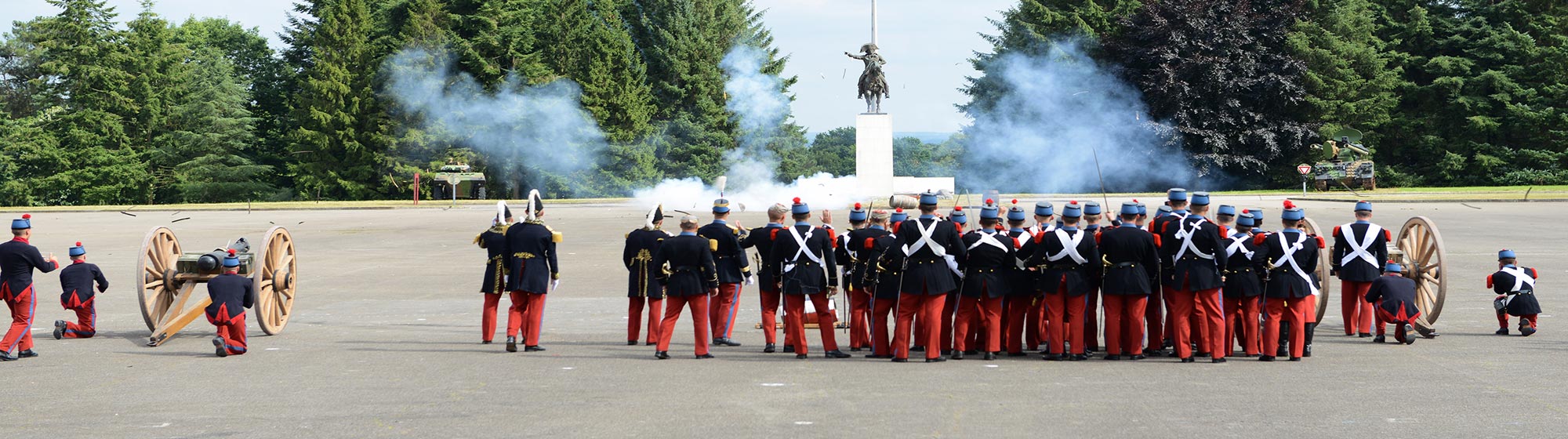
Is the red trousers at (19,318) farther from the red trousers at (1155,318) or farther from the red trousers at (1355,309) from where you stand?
the red trousers at (1355,309)

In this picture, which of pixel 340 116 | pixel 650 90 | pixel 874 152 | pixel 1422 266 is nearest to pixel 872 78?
pixel 874 152

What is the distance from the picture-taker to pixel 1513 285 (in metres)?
11.7

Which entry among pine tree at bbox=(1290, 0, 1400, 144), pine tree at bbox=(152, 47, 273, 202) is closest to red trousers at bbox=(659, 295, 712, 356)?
pine tree at bbox=(1290, 0, 1400, 144)

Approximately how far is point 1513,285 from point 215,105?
57.1 metres

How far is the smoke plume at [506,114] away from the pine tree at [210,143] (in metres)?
8.53

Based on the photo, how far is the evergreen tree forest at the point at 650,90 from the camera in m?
52.7

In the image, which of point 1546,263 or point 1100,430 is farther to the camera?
point 1546,263

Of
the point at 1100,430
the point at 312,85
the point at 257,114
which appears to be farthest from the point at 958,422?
the point at 257,114

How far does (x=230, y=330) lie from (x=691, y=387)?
14.5 ft

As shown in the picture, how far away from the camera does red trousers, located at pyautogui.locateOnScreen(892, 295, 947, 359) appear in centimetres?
1059

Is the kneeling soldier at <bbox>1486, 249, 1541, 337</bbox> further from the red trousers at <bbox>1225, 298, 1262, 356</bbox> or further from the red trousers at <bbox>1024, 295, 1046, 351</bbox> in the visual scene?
the red trousers at <bbox>1024, 295, 1046, 351</bbox>

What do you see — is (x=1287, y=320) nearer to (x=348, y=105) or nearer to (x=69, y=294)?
(x=69, y=294)

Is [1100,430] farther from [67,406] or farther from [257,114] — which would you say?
[257,114]

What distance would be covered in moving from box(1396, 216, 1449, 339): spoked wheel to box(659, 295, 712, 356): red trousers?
640cm
